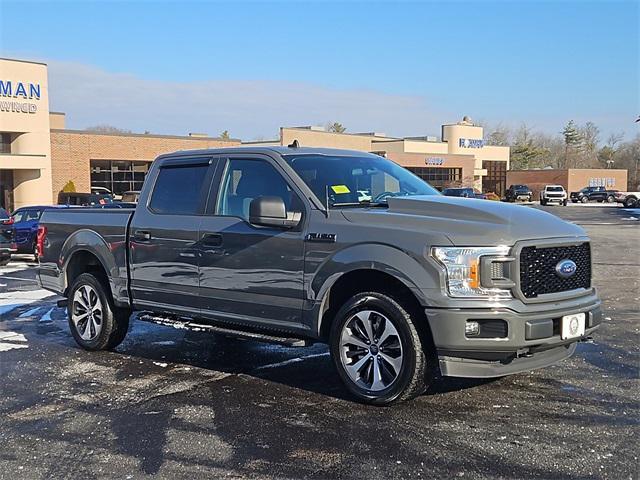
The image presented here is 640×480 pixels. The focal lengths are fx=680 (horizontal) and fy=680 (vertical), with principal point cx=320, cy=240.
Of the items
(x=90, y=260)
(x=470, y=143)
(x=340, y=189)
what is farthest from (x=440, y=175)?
(x=340, y=189)

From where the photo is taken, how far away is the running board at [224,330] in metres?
5.66

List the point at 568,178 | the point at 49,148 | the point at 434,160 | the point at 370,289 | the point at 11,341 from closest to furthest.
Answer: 1. the point at 370,289
2. the point at 11,341
3. the point at 49,148
4. the point at 434,160
5. the point at 568,178

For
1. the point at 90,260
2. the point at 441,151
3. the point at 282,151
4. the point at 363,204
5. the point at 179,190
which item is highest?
the point at 441,151

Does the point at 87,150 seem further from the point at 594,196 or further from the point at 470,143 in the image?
the point at 470,143

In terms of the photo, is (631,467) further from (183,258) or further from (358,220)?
(183,258)

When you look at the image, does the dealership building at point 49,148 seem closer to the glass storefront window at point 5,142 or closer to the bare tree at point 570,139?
the glass storefront window at point 5,142

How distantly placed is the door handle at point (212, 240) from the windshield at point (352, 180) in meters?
0.93

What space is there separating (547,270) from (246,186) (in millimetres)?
2744

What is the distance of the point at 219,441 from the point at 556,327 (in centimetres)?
253

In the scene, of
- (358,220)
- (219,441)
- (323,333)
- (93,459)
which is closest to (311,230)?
(358,220)

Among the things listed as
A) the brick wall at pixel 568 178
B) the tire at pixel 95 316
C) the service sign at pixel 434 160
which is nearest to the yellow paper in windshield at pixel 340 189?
the tire at pixel 95 316

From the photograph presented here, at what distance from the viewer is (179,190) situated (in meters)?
6.75

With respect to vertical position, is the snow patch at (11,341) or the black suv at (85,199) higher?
the black suv at (85,199)

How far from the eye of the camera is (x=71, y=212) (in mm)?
7812
